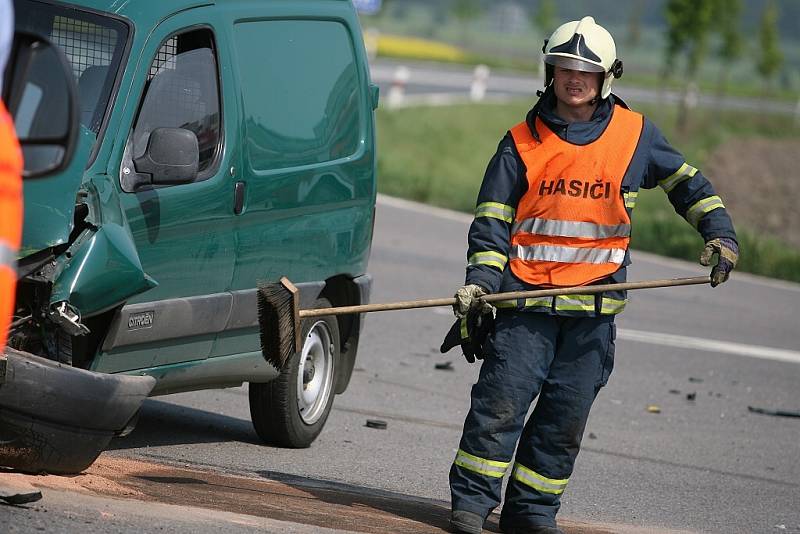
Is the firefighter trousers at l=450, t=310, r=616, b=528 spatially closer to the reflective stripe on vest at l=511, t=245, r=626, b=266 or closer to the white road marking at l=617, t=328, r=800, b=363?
the reflective stripe on vest at l=511, t=245, r=626, b=266

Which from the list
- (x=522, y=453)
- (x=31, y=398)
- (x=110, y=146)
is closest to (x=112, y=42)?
(x=110, y=146)

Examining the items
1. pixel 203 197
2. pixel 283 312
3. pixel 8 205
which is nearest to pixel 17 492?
pixel 283 312

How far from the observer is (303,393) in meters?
7.55

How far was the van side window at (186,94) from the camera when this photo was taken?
6234mm

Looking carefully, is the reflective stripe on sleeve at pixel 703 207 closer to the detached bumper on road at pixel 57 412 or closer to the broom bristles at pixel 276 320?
the broom bristles at pixel 276 320

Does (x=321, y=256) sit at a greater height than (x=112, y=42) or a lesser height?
Result: lesser

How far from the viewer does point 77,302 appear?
5547mm

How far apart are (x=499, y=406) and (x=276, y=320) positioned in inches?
36.9

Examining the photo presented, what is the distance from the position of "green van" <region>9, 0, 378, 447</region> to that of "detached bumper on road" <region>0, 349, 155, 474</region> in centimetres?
19

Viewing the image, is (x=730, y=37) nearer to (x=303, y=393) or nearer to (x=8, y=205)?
(x=303, y=393)

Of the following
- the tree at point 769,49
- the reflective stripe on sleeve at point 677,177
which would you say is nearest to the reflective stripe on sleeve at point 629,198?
the reflective stripe on sleeve at point 677,177

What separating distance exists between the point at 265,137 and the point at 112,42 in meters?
0.93

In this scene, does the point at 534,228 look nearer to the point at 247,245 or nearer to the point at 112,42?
the point at 247,245

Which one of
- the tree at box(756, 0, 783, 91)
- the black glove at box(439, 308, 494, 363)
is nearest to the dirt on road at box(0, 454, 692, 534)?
the black glove at box(439, 308, 494, 363)
